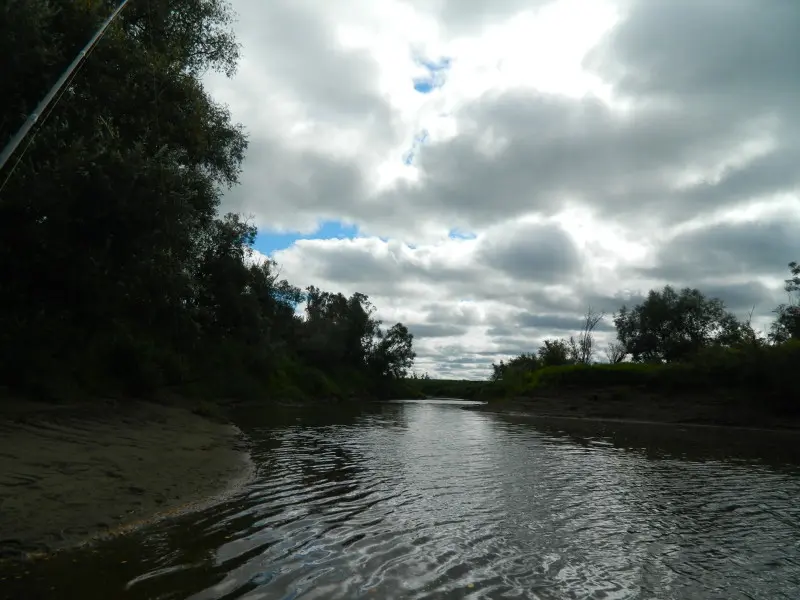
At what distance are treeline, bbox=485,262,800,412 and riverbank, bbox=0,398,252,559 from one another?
37235 mm

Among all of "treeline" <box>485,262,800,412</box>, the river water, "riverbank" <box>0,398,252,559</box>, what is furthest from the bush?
"riverbank" <box>0,398,252,559</box>

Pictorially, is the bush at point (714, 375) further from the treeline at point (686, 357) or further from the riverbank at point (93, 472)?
the riverbank at point (93, 472)

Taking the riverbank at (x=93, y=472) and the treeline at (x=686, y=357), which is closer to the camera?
the riverbank at (x=93, y=472)

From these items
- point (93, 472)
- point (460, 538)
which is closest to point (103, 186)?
point (93, 472)

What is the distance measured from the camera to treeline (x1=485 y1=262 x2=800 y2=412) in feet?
127

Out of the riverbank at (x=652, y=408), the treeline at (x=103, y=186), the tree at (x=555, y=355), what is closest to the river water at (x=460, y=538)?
the treeline at (x=103, y=186)

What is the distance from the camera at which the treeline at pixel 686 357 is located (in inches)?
1528

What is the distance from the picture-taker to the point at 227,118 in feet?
Result: 84.1

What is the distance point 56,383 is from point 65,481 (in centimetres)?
1027

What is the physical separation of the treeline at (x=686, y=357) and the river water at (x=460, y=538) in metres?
25.4

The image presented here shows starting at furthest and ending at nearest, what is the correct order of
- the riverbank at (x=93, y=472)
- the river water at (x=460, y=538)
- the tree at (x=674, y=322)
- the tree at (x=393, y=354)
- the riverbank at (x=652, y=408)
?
the tree at (x=393, y=354)
the tree at (x=674, y=322)
the riverbank at (x=652, y=408)
the riverbank at (x=93, y=472)
the river water at (x=460, y=538)

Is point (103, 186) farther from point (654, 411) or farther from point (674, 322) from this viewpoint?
point (674, 322)

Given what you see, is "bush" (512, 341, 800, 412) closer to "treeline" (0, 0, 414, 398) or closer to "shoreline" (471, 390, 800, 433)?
"shoreline" (471, 390, 800, 433)

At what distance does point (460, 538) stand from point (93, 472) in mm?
7002
